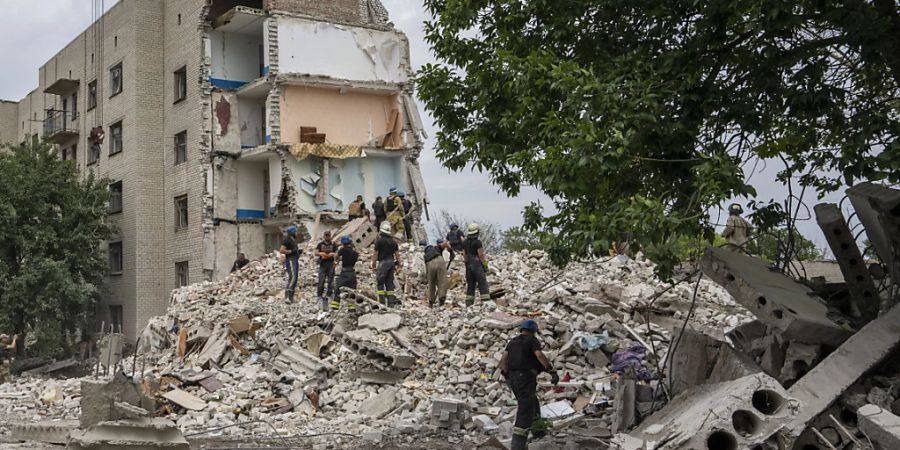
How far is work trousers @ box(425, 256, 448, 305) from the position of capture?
676 inches

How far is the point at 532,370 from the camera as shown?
10266 millimetres

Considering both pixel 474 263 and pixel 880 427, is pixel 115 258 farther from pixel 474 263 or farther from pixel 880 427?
pixel 880 427

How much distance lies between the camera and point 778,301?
26.9 feet

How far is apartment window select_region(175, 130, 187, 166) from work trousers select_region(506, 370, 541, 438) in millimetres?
23090

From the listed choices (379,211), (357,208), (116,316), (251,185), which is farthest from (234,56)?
(379,211)

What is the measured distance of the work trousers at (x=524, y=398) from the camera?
10109 mm

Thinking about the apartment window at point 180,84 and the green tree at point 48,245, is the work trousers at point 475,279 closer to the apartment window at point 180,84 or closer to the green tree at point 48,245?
the green tree at point 48,245

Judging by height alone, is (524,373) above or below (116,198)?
below

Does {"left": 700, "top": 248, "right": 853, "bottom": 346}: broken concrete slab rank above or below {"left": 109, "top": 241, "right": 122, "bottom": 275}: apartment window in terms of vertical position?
below

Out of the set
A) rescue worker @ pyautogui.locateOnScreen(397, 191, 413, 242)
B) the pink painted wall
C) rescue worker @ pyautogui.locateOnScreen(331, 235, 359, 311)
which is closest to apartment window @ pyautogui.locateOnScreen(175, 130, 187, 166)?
the pink painted wall

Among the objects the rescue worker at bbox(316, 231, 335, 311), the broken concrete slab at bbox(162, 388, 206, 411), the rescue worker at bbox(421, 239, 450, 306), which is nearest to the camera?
the broken concrete slab at bbox(162, 388, 206, 411)

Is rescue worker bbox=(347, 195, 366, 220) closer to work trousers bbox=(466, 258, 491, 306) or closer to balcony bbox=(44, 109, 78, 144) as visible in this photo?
work trousers bbox=(466, 258, 491, 306)

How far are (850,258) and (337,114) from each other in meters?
22.6

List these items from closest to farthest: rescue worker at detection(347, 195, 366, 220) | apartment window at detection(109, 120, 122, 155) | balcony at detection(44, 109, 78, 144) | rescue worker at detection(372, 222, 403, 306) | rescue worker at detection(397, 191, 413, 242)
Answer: rescue worker at detection(372, 222, 403, 306) < rescue worker at detection(397, 191, 413, 242) < rescue worker at detection(347, 195, 366, 220) < apartment window at detection(109, 120, 122, 155) < balcony at detection(44, 109, 78, 144)
